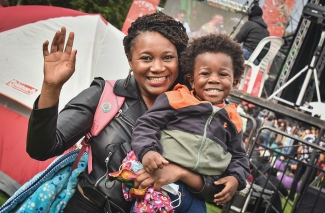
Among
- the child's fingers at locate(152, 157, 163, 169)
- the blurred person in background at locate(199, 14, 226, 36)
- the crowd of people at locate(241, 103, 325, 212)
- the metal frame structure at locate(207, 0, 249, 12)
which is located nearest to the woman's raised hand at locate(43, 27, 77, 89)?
the child's fingers at locate(152, 157, 163, 169)

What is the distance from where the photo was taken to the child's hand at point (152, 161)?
1.41 meters

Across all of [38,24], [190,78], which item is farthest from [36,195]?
[38,24]

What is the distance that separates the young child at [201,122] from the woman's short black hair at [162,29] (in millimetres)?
79

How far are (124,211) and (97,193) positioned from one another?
146 mm

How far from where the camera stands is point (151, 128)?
157 cm

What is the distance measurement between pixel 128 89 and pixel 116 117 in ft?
0.58

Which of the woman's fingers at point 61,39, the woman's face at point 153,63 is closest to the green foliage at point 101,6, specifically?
the woman's face at point 153,63

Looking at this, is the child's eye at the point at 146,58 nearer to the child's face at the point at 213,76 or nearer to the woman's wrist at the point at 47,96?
the child's face at the point at 213,76

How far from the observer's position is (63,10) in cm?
569

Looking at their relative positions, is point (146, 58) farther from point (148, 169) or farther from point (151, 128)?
point (148, 169)

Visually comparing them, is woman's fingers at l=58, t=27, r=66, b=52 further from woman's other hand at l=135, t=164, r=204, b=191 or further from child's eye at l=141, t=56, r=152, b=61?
woman's other hand at l=135, t=164, r=204, b=191

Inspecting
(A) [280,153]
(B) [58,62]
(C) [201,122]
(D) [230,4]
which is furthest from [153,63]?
(D) [230,4]

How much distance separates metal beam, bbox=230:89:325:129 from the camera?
469 centimetres

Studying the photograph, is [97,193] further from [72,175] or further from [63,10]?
[63,10]
